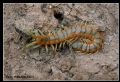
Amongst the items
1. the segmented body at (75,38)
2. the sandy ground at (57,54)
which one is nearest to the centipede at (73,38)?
the segmented body at (75,38)

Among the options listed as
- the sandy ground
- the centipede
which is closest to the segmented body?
the centipede

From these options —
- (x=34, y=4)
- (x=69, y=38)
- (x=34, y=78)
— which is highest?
(x=34, y=4)

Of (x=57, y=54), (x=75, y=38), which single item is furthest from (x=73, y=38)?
(x=57, y=54)

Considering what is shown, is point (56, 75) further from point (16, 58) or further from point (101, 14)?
point (101, 14)

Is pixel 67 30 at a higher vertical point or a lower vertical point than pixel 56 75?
higher

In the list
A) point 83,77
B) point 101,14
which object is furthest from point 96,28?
point 83,77

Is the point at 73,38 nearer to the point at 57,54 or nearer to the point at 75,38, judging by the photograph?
the point at 75,38

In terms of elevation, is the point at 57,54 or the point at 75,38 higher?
the point at 75,38
